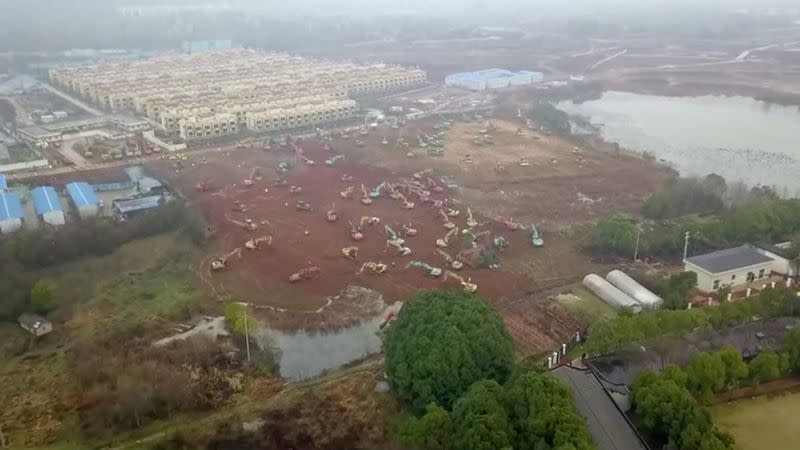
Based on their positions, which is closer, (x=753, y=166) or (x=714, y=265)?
(x=714, y=265)

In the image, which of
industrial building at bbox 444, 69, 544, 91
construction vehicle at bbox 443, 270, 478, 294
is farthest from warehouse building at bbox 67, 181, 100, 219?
industrial building at bbox 444, 69, 544, 91

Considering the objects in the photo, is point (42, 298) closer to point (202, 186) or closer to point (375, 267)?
point (375, 267)

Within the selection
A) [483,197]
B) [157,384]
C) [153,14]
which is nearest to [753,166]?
[483,197]

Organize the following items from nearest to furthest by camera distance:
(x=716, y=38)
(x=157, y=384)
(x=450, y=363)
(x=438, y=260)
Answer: (x=450, y=363) < (x=157, y=384) < (x=438, y=260) < (x=716, y=38)

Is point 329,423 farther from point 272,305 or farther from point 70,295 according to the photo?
point 70,295

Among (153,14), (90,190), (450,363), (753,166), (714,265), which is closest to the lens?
(450,363)

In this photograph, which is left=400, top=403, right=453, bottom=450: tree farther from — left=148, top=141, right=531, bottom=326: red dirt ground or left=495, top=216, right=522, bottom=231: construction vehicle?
left=495, top=216, right=522, bottom=231: construction vehicle

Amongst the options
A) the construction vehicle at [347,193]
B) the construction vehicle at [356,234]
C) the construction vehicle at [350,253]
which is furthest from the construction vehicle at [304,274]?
the construction vehicle at [347,193]

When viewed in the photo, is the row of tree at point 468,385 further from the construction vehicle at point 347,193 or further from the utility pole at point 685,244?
the construction vehicle at point 347,193
